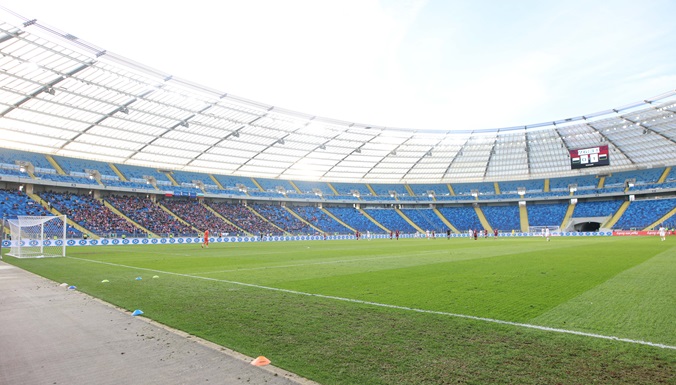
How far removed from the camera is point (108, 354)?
4.75 m

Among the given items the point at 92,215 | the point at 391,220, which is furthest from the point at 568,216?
the point at 92,215

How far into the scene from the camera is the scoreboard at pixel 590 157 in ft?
171

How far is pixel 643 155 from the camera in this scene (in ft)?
198

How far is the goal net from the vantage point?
22094 millimetres

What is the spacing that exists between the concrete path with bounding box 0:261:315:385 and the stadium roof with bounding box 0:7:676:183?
2683 centimetres

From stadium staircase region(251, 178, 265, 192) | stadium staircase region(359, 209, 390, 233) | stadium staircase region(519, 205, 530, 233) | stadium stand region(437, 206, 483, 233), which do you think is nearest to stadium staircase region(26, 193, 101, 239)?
stadium staircase region(251, 178, 265, 192)

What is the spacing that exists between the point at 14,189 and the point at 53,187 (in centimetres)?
380

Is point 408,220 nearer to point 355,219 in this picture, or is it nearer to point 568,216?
point 355,219

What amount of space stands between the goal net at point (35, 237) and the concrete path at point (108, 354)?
17.8 m

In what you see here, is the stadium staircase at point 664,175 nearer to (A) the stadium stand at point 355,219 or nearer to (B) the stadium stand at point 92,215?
(A) the stadium stand at point 355,219

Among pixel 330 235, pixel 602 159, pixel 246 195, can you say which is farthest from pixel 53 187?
pixel 602 159

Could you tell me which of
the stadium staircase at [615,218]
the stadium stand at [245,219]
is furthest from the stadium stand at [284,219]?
the stadium staircase at [615,218]

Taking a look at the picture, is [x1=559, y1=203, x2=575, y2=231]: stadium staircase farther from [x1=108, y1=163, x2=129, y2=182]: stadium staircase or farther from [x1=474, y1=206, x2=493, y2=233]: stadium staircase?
[x1=108, y1=163, x2=129, y2=182]: stadium staircase

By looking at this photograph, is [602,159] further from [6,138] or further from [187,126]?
[6,138]
